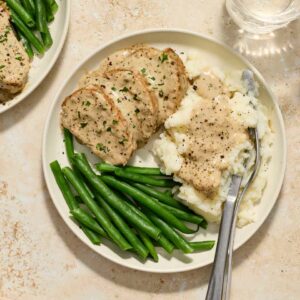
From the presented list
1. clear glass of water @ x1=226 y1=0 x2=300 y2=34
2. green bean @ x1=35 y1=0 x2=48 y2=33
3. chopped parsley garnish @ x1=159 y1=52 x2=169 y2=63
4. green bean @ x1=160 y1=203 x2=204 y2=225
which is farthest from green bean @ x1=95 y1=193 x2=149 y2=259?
clear glass of water @ x1=226 y1=0 x2=300 y2=34

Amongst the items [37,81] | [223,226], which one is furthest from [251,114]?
[37,81]

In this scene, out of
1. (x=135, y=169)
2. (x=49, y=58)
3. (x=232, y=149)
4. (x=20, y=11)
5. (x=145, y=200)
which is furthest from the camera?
(x=49, y=58)

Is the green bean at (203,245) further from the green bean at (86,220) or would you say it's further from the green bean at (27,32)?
the green bean at (27,32)

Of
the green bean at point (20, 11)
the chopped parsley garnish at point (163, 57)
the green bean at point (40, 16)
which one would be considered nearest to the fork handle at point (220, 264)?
the chopped parsley garnish at point (163, 57)

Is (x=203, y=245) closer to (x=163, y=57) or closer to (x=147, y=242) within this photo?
(x=147, y=242)

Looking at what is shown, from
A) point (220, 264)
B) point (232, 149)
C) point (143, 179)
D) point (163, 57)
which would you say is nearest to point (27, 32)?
point (163, 57)
